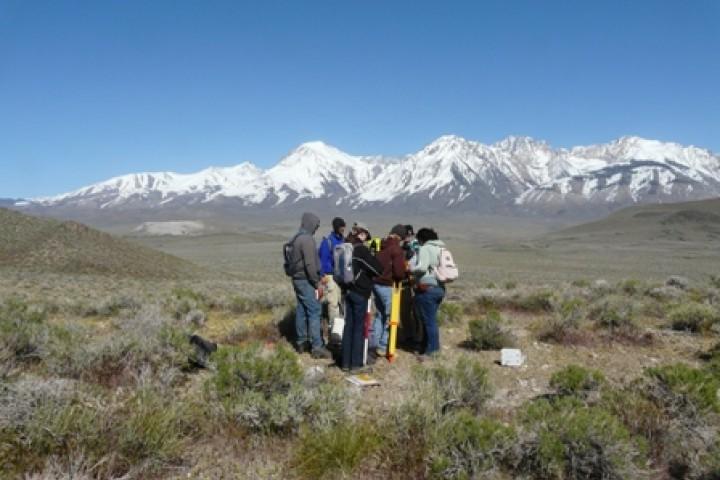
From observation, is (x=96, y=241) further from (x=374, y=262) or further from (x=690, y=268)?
(x=690, y=268)

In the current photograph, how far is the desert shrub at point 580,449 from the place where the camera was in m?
3.66

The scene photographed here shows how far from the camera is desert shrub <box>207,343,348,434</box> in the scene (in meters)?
4.34

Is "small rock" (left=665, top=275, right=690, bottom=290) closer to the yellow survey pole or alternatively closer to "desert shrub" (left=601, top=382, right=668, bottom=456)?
the yellow survey pole

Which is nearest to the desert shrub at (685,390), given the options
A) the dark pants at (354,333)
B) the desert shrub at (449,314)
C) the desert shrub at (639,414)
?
the desert shrub at (639,414)

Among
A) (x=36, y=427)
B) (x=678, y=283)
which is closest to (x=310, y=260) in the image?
(x=36, y=427)

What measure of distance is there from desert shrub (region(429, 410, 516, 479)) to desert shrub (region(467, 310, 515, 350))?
462 cm

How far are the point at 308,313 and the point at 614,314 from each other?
5.22m

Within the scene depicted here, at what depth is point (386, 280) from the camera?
25.0 feet

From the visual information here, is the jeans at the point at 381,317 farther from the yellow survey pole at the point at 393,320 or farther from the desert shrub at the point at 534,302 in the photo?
the desert shrub at the point at 534,302

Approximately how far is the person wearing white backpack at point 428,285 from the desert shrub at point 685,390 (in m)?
3.10

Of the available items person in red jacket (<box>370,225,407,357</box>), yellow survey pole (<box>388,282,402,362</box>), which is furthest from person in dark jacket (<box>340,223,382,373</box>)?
yellow survey pole (<box>388,282,402,362</box>)

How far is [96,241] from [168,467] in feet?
111

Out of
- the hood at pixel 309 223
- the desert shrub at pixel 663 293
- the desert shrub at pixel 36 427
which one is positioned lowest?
the desert shrub at pixel 663 293

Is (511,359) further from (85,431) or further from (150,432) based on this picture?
(85,431)
